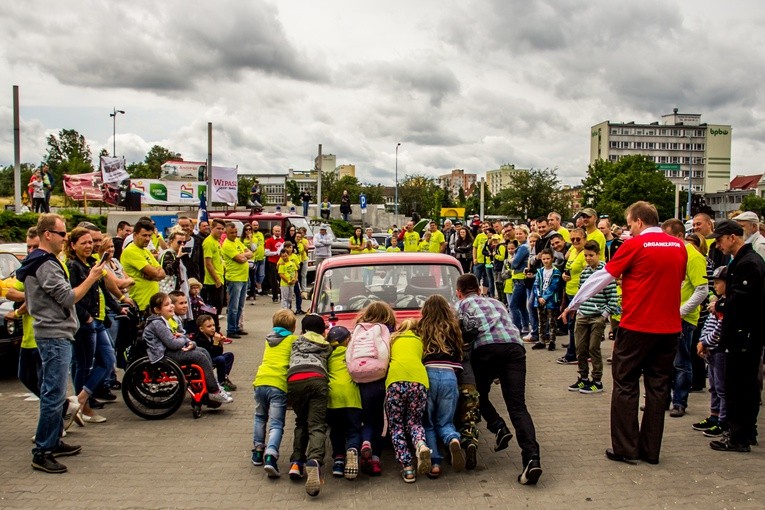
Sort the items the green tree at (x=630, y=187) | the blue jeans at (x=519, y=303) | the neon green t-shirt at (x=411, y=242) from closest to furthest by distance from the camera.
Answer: the blue jeans at (x=519, y=303) → the neon green t-shirt at (x=411, y=242) → the green tree at (x=630, y=187)

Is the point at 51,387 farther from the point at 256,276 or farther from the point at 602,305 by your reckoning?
the point at 256,276

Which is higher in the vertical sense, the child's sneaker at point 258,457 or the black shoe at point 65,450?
the child's sneaker at point 258,457

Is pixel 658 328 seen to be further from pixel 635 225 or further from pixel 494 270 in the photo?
pixel 494 270

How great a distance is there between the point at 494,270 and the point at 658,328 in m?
9.11

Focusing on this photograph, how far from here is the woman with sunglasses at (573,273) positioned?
388 inches

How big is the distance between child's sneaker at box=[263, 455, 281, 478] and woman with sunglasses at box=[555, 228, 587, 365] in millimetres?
5675

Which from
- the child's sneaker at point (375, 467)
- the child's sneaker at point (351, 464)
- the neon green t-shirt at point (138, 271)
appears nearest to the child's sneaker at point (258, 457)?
the child's sneaker at point (351, 464)

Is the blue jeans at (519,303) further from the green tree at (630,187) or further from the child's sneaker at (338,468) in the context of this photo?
the green tree at (630,187)

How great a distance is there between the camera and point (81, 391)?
6809 millimetres

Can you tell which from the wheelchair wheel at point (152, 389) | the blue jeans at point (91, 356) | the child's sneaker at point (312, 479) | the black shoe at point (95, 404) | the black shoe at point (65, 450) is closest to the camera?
the child's sneaker at point (312, 479)

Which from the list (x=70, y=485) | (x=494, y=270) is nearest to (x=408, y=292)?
(x=70, y=485)

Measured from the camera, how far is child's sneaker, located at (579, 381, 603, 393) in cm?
827

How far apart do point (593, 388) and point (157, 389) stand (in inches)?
203

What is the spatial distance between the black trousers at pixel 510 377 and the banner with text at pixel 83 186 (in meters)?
35.8
